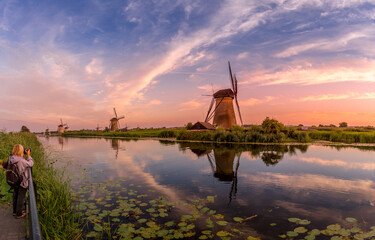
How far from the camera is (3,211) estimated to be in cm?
541

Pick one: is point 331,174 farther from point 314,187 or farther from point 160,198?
point 160,198

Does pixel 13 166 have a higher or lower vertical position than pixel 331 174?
higher

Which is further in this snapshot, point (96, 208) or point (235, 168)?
point (235, 168)

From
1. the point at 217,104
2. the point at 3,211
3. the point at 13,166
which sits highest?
the point at 217,104

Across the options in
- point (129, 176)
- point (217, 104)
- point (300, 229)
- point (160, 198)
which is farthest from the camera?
point (217, 104)

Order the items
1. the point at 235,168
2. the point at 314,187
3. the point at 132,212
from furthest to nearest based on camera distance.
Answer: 1. the point at 235,168
2. the point at 314,187
3. the point at 132,212

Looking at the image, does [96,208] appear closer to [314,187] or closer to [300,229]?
[300,229]

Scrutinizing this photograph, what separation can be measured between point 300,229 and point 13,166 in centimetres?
788

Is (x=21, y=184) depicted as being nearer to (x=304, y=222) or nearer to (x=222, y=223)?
(x=222, y=223)

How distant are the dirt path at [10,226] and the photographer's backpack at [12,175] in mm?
790

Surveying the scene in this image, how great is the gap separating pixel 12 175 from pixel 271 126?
36.6 metres

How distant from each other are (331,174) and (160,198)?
11.2m

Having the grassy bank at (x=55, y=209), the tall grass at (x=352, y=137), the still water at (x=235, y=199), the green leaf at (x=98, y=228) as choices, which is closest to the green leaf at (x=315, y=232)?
the still water at (x=235, y=199)

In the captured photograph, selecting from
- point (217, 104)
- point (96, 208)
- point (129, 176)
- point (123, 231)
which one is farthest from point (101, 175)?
point (217, 104)
